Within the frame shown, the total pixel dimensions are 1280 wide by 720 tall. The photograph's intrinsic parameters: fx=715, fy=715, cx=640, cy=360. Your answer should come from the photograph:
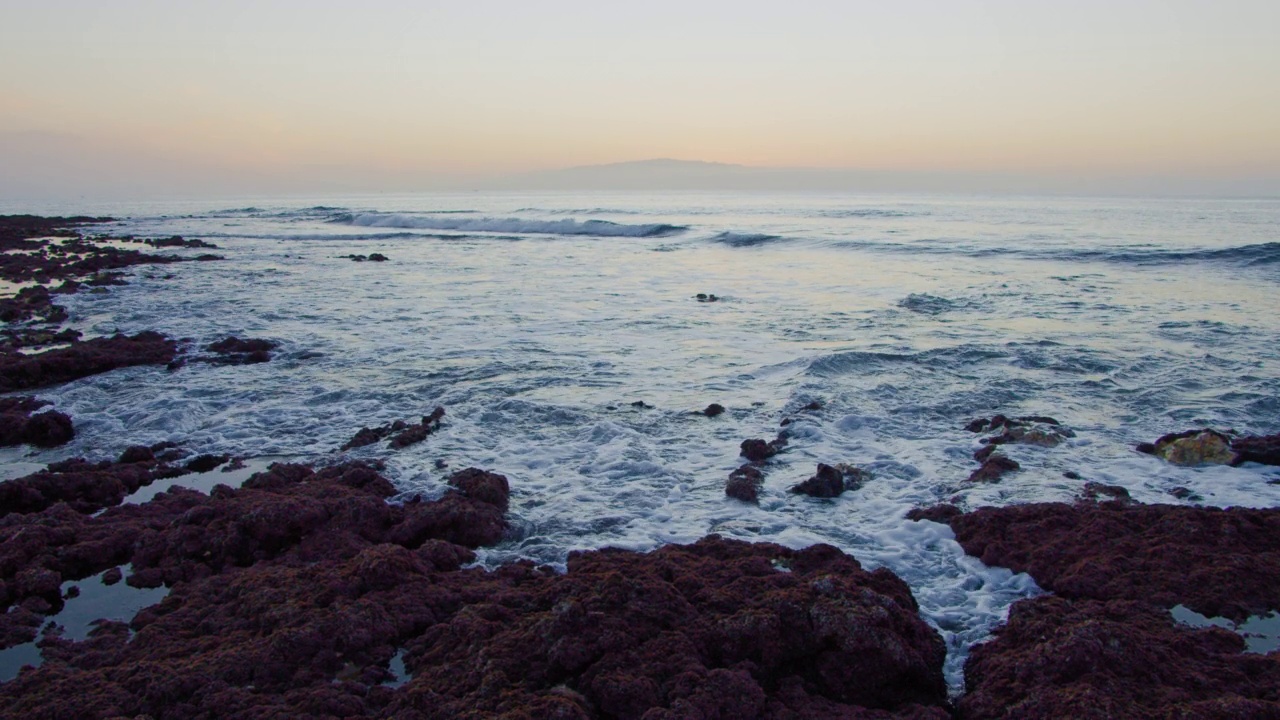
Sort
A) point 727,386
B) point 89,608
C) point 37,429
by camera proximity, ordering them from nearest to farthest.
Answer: point 89,608
point 37,429
point 727,386

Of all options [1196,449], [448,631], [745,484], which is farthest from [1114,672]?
[1196,449]

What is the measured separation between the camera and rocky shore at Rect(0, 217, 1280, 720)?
3.66 meters

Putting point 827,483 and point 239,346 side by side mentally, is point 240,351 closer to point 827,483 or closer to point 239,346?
point 239,346

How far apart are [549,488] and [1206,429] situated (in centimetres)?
712

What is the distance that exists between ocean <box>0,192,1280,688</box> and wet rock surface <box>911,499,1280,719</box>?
28 cm

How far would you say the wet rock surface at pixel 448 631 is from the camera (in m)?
3.67

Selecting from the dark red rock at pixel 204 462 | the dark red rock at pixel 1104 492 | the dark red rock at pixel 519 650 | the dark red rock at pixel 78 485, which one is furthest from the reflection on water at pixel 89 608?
the dark red rock at pixel 1104 492

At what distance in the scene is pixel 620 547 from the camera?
5.66 meters

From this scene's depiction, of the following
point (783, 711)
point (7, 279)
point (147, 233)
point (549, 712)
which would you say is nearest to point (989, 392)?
point (783, 711)

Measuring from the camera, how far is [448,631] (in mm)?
4301

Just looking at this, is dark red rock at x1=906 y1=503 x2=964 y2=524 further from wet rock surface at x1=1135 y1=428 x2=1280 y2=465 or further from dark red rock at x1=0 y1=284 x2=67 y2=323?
dark red rock at x1=0 y1=284 x2=67 y2=323

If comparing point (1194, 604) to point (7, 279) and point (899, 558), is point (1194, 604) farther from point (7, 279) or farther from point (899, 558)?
point (7, 279)

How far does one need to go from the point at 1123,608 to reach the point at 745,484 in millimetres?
3000

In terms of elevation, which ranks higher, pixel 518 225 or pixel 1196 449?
pixel 518 225
